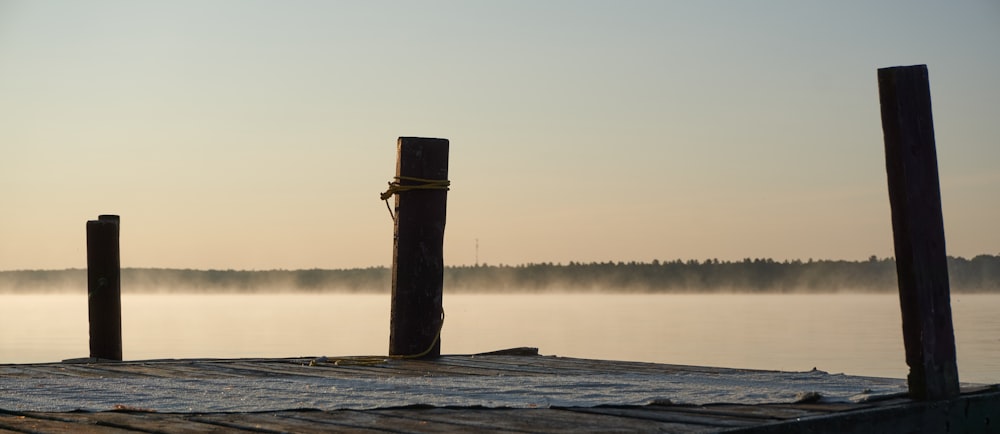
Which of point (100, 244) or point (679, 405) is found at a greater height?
point (100, 244)

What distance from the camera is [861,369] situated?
80.3 feet

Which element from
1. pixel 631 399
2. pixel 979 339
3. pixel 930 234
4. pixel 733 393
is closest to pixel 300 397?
pixel 631 399

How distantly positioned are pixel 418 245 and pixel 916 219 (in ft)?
12.7

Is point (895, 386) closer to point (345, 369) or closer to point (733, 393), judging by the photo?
point (733, 393)

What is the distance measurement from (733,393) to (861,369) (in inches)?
791

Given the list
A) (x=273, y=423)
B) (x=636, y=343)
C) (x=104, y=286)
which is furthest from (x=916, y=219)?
(x=636, y=343)

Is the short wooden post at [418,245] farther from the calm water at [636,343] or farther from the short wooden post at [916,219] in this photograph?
the calm water at [636,343]

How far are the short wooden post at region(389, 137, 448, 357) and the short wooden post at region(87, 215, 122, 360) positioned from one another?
289 centimetres

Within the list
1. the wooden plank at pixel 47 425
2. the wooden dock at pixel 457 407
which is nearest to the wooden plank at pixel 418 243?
the wooden dock at pixel 457 407

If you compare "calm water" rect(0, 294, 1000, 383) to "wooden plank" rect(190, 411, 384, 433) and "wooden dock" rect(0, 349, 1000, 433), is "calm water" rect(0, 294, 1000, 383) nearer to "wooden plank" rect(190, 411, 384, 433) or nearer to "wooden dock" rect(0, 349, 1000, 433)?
"wooden dock" rect(0, 349, 1000, 433)

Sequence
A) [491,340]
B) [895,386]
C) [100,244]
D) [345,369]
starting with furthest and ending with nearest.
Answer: [491,340] → [100,244] → [345,369] → [895,386]

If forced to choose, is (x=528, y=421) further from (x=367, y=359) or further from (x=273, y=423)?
(x=367, y=359)

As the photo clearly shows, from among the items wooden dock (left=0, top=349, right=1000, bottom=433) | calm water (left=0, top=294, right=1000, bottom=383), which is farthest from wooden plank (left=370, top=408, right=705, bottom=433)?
calm water (left=0, top=294, right=1000, bottom=383)

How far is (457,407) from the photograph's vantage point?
16.2 ft
